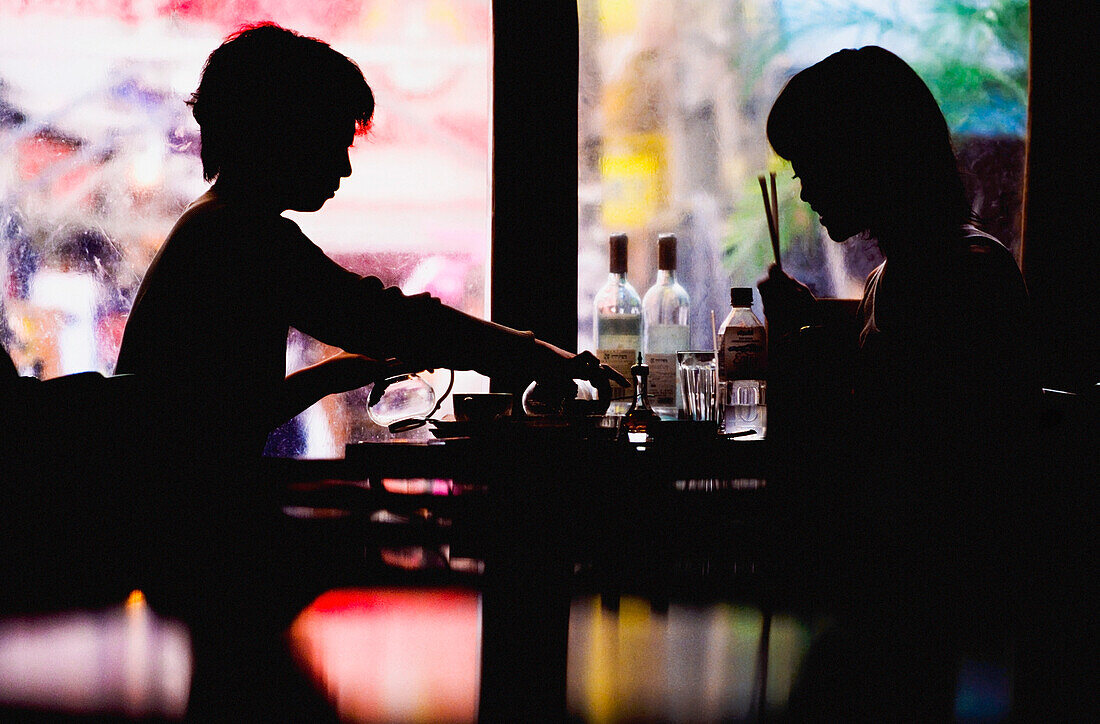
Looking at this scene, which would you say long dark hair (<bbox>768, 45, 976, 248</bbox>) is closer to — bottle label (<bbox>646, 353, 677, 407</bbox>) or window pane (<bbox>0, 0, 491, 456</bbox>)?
bottle label (<bbox>646, 353, 677, 407</bbox>)

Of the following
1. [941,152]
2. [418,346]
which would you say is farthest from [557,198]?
[941,152]

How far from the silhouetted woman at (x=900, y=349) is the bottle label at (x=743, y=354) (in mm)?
237

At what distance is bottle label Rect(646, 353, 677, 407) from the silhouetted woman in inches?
13.3

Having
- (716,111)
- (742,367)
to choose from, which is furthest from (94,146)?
(742,367)

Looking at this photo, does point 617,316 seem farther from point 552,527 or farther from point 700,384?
point 552,527

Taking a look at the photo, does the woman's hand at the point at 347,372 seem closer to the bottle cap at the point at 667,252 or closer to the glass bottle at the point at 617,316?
the glass bottle at the point at 617,316

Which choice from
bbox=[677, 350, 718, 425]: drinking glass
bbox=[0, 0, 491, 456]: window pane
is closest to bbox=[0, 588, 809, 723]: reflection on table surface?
bbox=[677, 350, 718, 425]: drinking glass

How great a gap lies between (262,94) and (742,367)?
1132 millimetres

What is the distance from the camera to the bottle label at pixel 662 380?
1941 mm

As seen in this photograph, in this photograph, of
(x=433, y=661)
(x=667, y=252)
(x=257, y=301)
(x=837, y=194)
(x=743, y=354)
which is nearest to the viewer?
(x=433, y=661)

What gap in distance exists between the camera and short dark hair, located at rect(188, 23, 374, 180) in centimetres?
138

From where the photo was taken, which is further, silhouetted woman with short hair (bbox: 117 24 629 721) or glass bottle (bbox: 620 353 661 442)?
glass bottle (bbox: 620 353 661 442)

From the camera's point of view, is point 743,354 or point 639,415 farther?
point 743,354

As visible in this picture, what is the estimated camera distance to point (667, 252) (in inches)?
79.0
